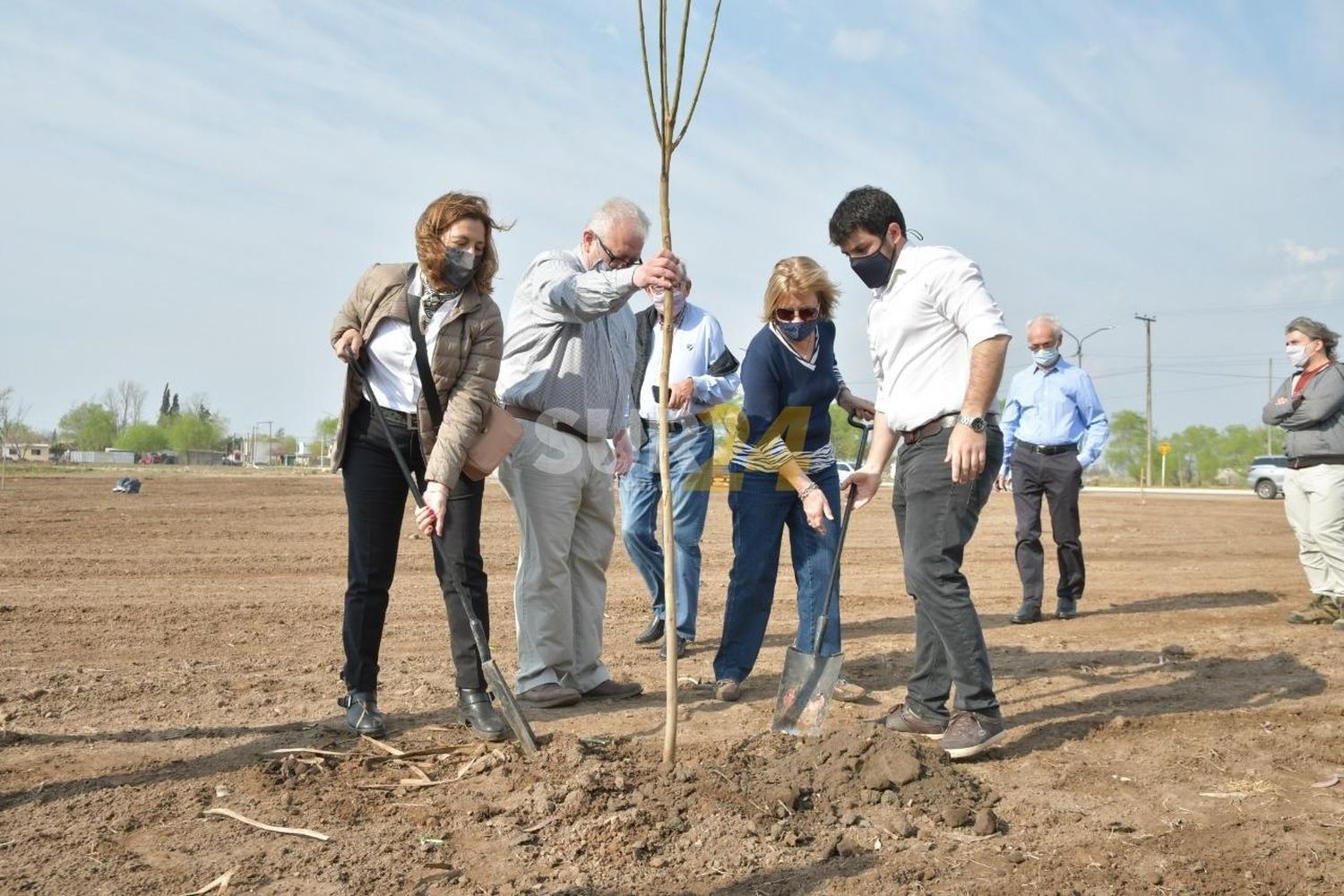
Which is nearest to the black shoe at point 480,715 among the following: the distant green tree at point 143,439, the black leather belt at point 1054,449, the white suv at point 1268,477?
the black leather belt at point 1054,449

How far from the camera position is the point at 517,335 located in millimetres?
4820

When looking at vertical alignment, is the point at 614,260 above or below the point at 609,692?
above

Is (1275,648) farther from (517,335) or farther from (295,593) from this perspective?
(295,593)

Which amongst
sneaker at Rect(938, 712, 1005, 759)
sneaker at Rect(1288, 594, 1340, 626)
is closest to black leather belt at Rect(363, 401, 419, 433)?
sneaker at Rect(938, 712, 1005, 759)

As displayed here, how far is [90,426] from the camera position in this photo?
11869cm

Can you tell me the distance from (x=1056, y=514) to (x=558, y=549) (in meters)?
4.61

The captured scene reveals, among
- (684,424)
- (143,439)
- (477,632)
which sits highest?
(143,439)

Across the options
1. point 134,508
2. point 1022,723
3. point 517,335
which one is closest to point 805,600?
point 1022,723

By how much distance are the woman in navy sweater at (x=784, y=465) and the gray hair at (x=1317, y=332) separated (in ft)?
14.4

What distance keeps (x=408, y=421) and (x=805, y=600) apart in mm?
2064

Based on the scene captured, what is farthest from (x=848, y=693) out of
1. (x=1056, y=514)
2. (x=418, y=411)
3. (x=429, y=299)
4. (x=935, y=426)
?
(x=1056, y=514)

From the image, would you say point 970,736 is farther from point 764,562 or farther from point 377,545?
point 377,545

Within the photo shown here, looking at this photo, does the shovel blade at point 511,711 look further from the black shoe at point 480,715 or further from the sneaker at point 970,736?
the sneaker at point 970,736

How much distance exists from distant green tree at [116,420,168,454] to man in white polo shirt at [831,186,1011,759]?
432 ft
